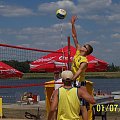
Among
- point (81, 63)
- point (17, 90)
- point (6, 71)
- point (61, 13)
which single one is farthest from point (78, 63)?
point (17, 90)

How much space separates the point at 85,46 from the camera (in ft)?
26.0

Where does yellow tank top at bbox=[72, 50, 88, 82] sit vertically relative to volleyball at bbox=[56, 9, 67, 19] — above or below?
below

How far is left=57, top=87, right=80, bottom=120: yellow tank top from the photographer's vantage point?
559 centimetres

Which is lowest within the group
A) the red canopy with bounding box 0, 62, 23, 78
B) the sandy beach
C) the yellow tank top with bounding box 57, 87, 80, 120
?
the sandy beach

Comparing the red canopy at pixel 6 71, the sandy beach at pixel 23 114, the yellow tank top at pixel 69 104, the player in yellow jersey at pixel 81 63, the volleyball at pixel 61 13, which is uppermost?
the volleyball at pixel 61 13

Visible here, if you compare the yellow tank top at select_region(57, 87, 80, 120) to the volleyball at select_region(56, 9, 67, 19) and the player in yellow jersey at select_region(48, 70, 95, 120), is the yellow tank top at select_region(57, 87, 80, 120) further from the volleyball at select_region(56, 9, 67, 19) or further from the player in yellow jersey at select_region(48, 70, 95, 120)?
the volleyball at select_region(56, 9, 67, 19)

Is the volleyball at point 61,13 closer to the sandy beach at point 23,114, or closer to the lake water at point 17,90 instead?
the sandy beach at point 23,114

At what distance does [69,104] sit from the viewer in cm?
560

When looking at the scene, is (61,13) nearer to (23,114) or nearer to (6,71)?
(23,114)

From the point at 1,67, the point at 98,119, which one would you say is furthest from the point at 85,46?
the point at 1,67

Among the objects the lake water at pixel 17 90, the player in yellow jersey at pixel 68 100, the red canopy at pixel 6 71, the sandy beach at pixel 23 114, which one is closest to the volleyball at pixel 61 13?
the sandy beach at pixel 23 114

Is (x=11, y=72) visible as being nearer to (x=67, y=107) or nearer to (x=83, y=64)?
(x=83, y=64)

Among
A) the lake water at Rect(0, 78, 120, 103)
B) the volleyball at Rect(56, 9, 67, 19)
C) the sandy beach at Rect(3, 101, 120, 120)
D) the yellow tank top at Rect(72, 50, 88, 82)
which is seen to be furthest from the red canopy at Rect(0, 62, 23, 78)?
the yellow tank top at Rect(72, 50, 88, 82)

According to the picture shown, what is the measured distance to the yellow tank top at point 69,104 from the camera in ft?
18.4
